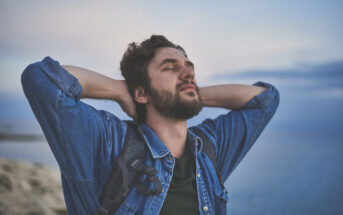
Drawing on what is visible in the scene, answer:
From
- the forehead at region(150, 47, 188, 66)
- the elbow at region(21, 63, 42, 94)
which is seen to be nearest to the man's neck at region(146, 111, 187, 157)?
the forehead at region(150, 47, 188, 66)

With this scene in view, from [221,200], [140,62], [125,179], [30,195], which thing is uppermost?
[140,62]

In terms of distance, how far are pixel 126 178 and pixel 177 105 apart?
76 centimetres

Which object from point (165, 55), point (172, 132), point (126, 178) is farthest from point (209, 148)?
point (165, 55)

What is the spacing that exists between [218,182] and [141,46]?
1.53 meters

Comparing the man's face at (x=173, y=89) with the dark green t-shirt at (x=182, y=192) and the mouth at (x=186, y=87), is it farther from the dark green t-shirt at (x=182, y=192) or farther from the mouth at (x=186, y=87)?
the dark green t-shirt at (x=182, y=192)

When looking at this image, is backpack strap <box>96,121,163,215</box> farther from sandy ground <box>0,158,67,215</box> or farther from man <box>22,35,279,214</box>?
sandy ground <box>0,158,67,215</box>

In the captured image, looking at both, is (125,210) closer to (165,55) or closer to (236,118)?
(236,118)

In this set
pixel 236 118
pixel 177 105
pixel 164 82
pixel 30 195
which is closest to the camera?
pixel 177 105

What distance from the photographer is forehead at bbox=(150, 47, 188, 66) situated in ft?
8.50

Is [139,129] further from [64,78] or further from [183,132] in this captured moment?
[64,78]

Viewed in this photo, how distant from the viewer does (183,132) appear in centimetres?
244

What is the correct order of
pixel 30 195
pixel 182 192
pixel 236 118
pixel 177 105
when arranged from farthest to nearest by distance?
1. pixel 30 195
2. pixel 236 118
3. pixel 177 105
4. pixel 182 192

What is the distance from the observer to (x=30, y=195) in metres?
5.80

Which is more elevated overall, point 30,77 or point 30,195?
point 30,77
